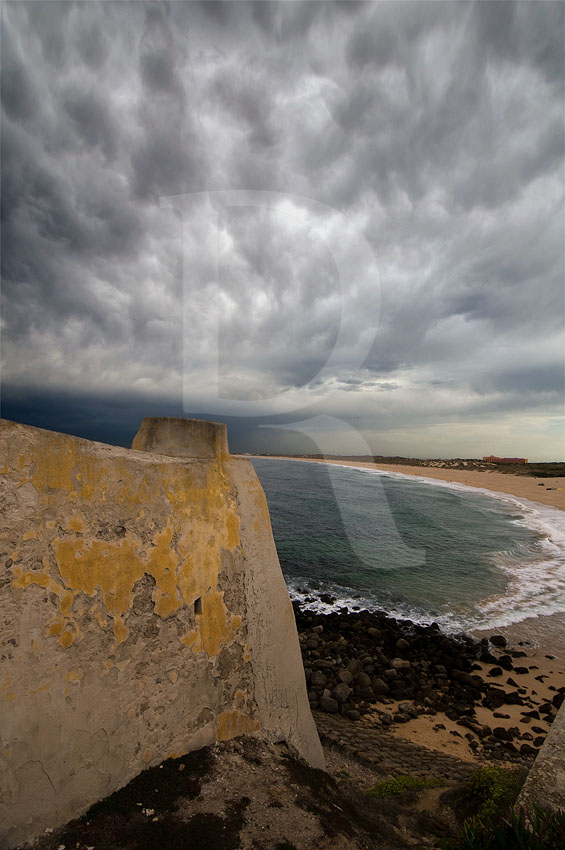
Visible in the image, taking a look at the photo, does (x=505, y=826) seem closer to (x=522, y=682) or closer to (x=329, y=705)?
(x=329, y=705)

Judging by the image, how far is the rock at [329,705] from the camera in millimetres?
8664

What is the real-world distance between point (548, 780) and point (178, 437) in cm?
552

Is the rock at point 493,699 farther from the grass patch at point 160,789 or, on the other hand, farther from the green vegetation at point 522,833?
the grass patch at point 160,789

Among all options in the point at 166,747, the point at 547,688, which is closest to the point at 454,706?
the point at 547,688

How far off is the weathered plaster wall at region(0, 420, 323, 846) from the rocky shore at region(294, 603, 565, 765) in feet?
14.5

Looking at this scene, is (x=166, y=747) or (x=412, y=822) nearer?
(x=166, y=747)

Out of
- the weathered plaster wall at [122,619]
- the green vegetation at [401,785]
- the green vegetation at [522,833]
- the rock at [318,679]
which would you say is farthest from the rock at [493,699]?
the green vegetation at [522,833]

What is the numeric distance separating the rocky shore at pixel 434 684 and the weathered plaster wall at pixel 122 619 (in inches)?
174

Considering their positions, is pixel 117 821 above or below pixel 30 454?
below

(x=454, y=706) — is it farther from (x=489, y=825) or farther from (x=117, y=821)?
(x=117, y=821)

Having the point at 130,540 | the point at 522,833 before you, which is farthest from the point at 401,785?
the point at 130,540

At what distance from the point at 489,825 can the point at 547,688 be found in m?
7.56

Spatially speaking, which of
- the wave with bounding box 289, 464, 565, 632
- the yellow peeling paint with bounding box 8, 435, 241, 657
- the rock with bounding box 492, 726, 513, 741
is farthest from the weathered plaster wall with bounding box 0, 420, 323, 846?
the wave with bounding box 289, 464, 565, 632

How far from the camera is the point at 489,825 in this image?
3.94m
